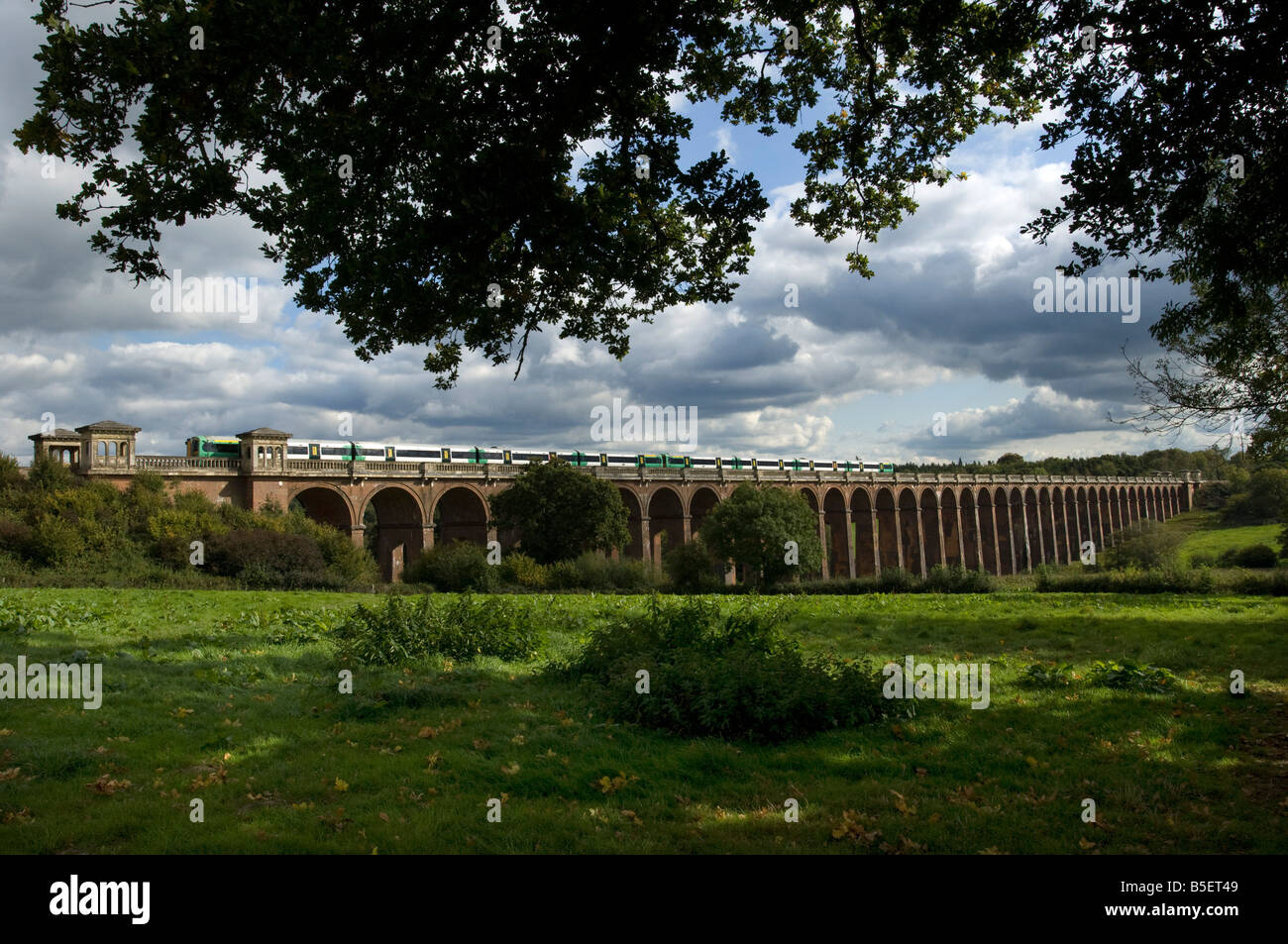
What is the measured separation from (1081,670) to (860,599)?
12321 mm

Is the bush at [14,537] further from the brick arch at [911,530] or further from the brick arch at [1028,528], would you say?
the brick arch at [1028,528]

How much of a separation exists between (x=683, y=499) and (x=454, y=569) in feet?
99.0

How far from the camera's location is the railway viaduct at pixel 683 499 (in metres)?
41.6

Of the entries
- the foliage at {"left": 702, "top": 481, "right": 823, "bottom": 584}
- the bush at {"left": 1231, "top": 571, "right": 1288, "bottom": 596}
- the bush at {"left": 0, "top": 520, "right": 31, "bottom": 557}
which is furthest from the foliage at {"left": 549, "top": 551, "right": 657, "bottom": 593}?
the bush at {"left": 1231, "top": 571, "right": 1288, "bottom": 596}

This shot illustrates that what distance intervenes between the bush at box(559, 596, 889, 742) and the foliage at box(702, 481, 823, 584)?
109ft

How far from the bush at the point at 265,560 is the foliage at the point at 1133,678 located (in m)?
27.5

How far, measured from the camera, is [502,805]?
573 centimetres

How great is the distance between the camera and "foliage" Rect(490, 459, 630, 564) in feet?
144

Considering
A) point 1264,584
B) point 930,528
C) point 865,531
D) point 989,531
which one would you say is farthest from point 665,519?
point 989,531

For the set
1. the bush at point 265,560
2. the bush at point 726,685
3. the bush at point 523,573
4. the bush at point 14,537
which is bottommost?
the bush at point 523,573

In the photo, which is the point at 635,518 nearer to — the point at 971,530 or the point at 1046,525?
the point at 971,530

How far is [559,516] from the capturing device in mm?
44000

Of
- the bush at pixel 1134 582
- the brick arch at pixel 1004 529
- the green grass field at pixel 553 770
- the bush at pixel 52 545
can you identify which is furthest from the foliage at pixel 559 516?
the brick arch at pixel 1004 529
